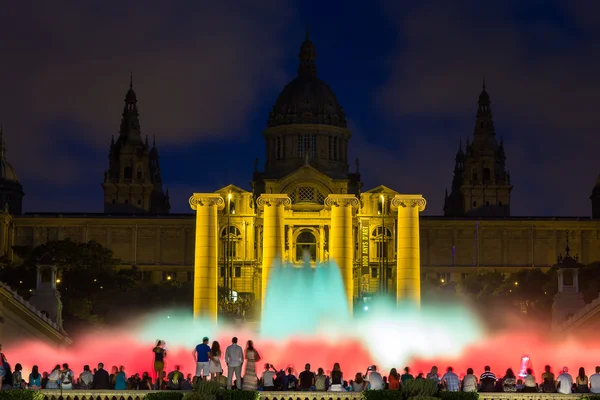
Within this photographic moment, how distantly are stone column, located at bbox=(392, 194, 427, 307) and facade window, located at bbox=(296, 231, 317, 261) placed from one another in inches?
2778

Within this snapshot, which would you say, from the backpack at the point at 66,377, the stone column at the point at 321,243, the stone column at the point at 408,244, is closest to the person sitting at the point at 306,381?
the backpack at the point at 66,377

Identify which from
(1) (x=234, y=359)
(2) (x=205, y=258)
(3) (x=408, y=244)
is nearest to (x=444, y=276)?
(3) (x=408, y=244)

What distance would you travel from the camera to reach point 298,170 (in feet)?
613

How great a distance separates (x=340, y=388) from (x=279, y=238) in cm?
4929

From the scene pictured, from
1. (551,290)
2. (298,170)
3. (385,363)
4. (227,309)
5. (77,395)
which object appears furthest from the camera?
(298,170)

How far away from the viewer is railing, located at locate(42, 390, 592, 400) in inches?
2184

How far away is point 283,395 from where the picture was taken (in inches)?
2196

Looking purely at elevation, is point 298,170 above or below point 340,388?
above

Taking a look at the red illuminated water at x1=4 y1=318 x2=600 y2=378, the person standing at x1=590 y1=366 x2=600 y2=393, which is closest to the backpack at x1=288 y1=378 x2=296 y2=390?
the person standing at x1=590 y1=366 x2=600 y2=393

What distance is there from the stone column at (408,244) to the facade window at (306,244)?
232 feet

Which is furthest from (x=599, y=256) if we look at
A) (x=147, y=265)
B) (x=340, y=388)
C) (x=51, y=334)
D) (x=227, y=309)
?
(x=340, y=388)

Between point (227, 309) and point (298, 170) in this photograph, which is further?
point (298, 170)

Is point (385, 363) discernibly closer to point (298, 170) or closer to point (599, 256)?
point (298, 170)

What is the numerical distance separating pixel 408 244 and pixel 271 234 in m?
9.75
